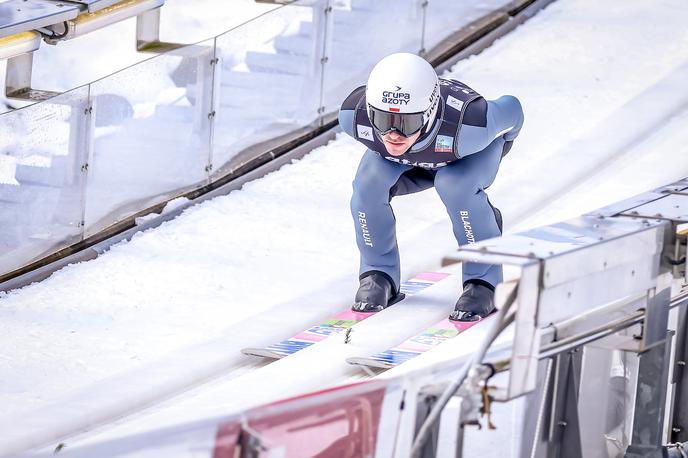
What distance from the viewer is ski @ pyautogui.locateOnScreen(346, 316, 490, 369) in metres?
4.61

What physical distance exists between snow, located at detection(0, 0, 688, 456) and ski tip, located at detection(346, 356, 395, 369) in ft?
0.19

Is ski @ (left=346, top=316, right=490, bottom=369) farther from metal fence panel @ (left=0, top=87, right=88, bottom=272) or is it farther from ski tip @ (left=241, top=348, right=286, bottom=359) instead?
metal fence panel @ (left=0, top=87, right=88, bottom=272)

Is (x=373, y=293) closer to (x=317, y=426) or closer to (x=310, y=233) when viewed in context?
(x=310, y=233)

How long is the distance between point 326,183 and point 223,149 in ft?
2.01

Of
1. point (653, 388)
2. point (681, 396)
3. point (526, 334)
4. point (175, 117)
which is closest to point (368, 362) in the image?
point (681, 396)

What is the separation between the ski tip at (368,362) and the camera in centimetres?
458

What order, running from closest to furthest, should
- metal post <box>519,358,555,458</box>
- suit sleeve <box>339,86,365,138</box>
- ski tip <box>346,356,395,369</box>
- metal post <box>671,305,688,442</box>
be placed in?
metal post <box>519,358,555,458</box>
metal post <box>671,305,688,442</box>
ski tip <box>346,356,395,369</box>
suit sleeve <box>339,86,365,138</box>

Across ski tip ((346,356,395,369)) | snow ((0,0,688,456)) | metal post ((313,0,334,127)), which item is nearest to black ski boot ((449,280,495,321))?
snow ((0,0,688,456))

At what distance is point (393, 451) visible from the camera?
2.67m

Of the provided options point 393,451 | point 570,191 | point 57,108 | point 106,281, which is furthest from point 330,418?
point 570,191

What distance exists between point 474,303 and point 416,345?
0.35 metres

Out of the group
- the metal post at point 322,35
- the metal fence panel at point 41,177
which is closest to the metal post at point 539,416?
the metal fence panel at point 41,177

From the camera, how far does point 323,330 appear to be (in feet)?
16.6

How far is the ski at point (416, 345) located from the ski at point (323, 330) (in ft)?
0.95
